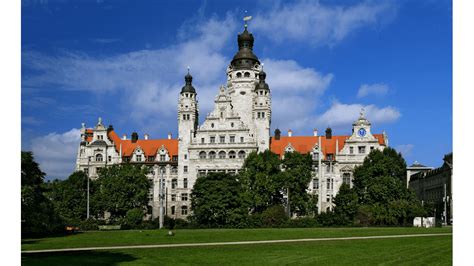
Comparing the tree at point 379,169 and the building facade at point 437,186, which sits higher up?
the tree at point 379,169

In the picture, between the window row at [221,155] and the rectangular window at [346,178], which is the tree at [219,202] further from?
the rectangular window at [346,178]

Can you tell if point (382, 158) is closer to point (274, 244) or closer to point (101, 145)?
point (274, 244)

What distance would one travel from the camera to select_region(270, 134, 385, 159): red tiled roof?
71.4 m

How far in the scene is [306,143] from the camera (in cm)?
7338

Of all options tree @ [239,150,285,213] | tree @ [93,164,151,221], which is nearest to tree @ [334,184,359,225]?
tree @ [239,150,285,213]

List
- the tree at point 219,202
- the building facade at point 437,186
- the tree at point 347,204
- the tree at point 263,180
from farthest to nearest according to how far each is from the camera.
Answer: the building facade at point 437,186 → the tree at point 263,180 → the tree at point 347,204 → the tree at point 219,202

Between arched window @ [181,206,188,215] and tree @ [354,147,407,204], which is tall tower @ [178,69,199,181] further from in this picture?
tree @ [354,147,407,204]

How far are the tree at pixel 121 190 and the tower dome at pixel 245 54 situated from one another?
21882mm

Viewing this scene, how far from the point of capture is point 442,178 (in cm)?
8988

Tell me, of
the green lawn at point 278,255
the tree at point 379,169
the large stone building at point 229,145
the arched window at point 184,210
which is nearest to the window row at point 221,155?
the large stone building at point 229,145

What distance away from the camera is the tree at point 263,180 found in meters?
59.1
